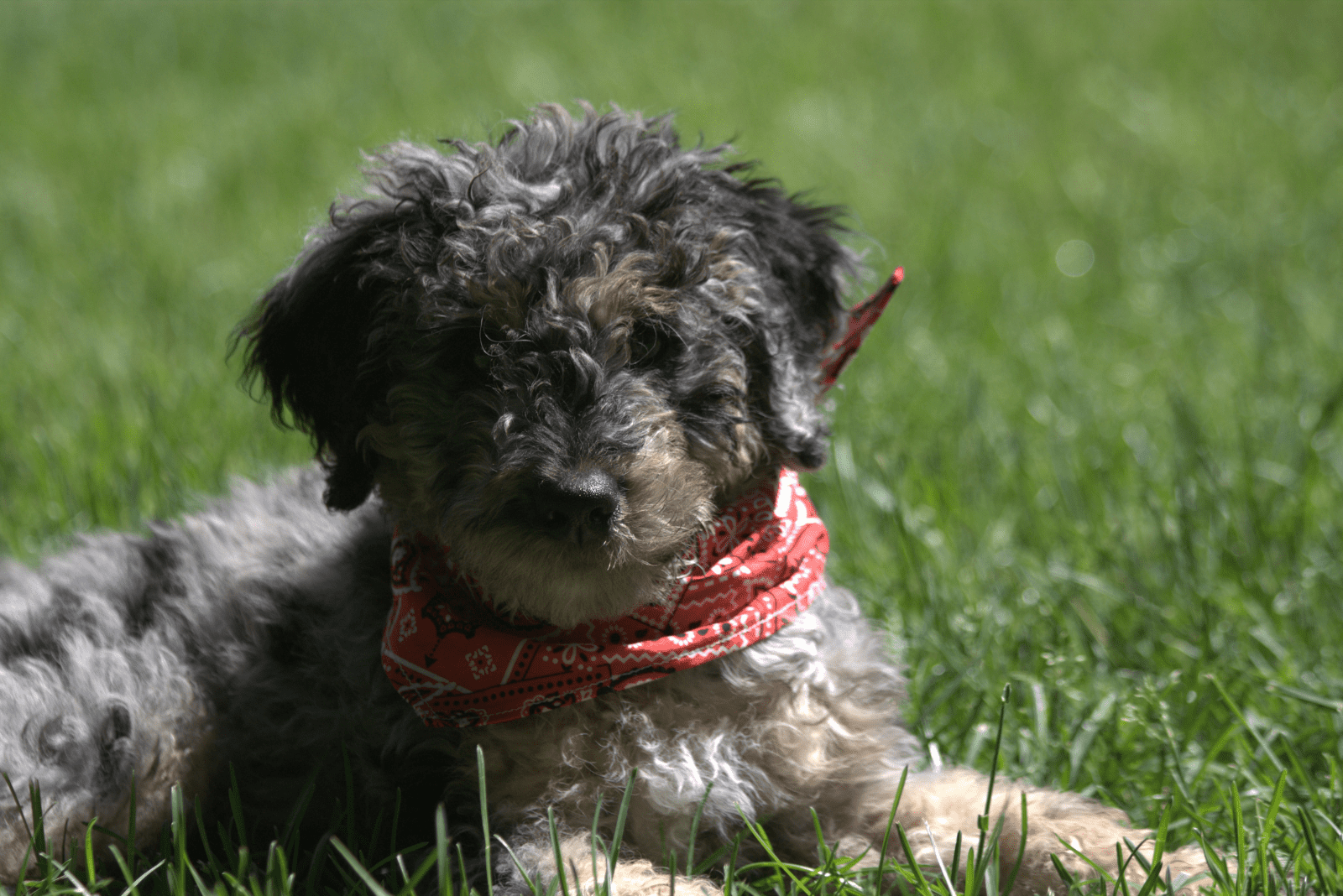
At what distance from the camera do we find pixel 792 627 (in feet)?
11.3

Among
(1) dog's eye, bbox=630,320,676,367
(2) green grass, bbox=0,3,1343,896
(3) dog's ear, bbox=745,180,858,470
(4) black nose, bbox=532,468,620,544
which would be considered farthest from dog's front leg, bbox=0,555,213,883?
(3) dog's ear, bbox=745,180,858,470

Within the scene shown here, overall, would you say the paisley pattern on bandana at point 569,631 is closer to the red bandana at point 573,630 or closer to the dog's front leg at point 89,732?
the red bandana at point 573,630

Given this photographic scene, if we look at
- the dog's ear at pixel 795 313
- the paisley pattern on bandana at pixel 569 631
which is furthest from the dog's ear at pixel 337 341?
the dog's ear at pixel 795 313

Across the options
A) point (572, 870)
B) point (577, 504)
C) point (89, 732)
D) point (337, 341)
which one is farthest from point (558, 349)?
point (89, 732)

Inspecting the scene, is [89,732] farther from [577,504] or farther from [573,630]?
[577,504]

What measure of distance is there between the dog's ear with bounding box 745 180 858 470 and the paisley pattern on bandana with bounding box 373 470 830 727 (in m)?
0.25

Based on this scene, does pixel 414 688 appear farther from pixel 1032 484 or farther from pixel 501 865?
pixel 1032 484

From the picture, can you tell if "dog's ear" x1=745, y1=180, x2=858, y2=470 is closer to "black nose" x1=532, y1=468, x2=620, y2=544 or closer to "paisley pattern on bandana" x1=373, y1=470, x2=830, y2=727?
"paisley pattern on bandana" x1=373, y1=470, x2=830, y2=727

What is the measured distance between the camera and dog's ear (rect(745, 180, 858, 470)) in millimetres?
3375

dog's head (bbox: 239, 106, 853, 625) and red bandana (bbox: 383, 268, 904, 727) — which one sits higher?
dog's head (bbox: 239, 106, 853, 625)

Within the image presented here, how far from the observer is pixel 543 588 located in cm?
298

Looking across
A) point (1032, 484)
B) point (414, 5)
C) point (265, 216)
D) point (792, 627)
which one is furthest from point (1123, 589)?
point (414, 5)

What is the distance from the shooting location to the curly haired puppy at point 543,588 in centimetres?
300

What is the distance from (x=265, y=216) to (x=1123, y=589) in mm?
7324
